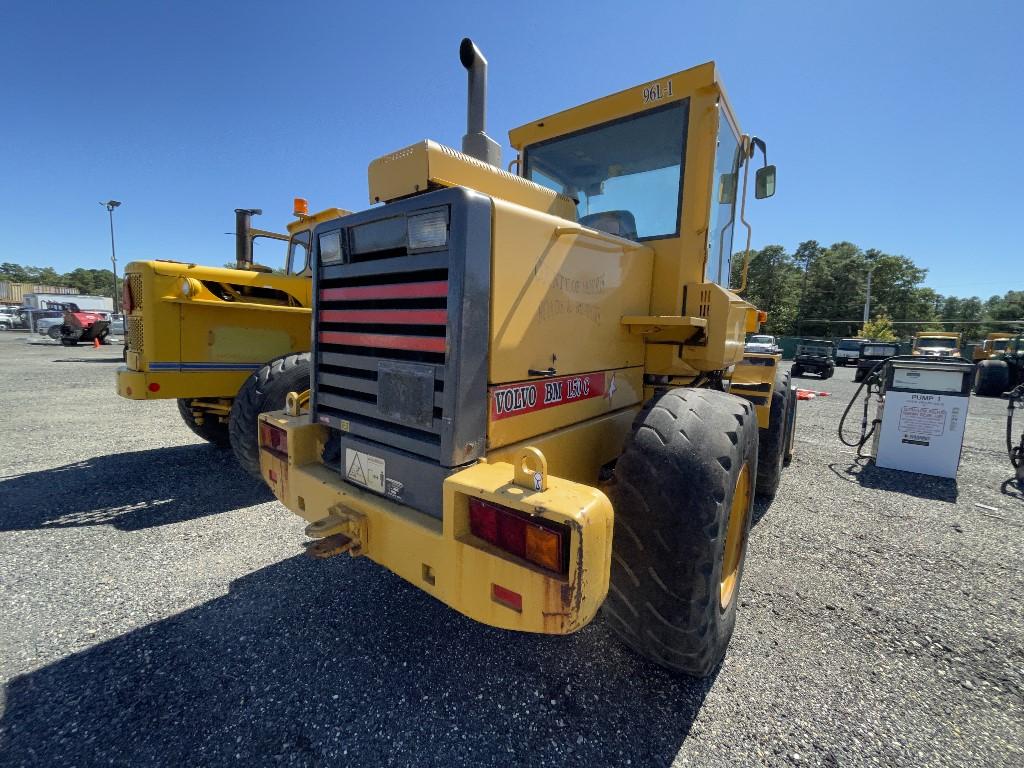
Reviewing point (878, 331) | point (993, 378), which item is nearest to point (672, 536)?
point (993, 378)

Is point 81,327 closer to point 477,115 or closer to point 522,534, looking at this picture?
point 477,115

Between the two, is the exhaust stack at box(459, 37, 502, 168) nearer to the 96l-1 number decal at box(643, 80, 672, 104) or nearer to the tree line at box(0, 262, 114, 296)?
the 96l-1 number decal at box(643, 80, 672, 104)

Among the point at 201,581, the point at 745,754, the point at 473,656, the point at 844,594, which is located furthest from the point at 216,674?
the point at 844,594

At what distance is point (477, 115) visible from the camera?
266cm

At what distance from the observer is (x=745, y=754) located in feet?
6.07

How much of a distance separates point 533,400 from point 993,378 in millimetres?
19592

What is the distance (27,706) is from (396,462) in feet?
6.12

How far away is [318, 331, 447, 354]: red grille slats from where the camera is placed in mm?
1963

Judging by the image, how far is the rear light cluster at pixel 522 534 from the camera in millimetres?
1575

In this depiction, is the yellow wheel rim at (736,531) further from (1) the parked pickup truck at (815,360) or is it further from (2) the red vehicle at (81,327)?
(2) the red vehicle at (81,327)

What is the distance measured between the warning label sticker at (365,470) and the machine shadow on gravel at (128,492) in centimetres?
247

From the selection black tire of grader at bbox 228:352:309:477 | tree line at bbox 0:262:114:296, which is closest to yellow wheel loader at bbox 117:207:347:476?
black tire of grader at bbox 228:352:309:477

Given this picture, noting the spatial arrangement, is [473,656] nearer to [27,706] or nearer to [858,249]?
[27,706]

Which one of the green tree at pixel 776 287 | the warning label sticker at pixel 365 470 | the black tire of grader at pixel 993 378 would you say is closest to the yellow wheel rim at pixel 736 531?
the warning label sticker at pixel 365 470
